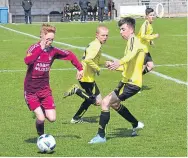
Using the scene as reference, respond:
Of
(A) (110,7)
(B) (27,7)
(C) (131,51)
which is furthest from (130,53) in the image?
(A) (110,7)

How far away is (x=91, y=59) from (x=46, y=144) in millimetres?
2348

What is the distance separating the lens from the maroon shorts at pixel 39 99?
905cm

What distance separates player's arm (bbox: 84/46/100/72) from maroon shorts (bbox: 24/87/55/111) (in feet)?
4.09

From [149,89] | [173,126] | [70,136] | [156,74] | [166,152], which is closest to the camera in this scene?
[166,152]

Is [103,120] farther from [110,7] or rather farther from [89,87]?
[110,7]

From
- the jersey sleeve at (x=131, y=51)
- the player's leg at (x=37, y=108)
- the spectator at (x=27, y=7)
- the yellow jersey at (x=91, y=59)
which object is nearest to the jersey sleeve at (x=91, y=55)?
the yellow jersey at (x=91, y=59)

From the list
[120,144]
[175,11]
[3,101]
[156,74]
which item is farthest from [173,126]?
[175,11]

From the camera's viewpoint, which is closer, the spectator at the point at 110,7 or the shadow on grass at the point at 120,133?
the shadow on grass at the point at 120,133

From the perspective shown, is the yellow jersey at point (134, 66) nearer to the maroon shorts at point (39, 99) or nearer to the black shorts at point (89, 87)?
the maroon shorts at point (39, 99)

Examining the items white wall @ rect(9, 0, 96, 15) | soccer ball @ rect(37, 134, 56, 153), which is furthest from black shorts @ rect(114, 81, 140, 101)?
white wall @ rect(9, 0, 96, 15)

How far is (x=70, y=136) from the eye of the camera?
957 centimetres

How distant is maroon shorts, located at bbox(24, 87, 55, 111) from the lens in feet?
29.7

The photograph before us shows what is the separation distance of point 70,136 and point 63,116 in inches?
79.0

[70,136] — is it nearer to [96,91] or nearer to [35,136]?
[35,136]
